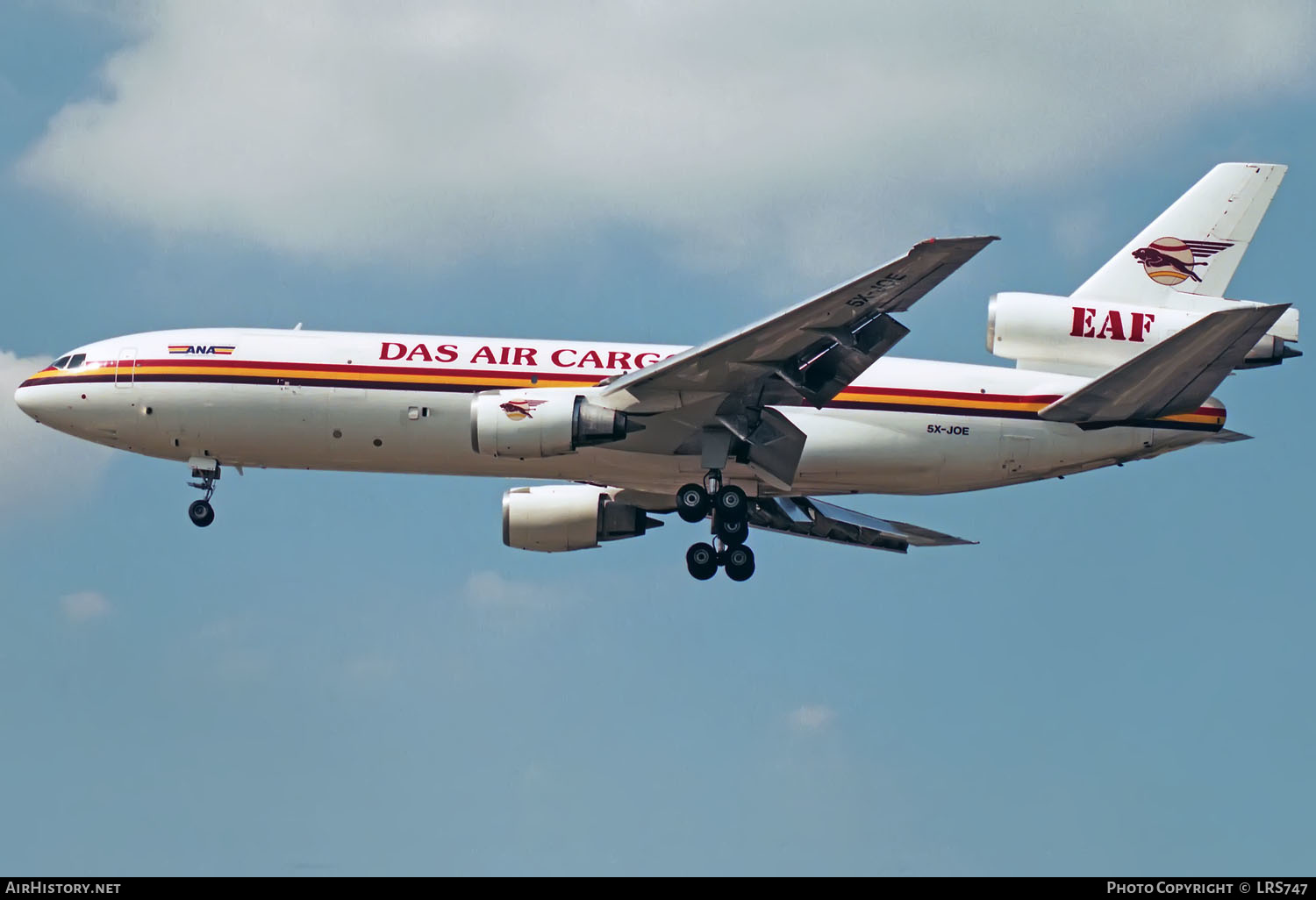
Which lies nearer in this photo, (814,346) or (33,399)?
(814,346)

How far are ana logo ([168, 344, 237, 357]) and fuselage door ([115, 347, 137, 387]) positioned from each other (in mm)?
887

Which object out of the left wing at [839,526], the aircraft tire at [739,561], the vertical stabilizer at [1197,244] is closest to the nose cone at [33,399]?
the aircraft tire at [739,561]

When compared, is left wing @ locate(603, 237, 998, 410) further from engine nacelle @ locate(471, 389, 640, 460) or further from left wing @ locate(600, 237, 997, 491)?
engine nacelle @ locate(471, 389, 640, 460)

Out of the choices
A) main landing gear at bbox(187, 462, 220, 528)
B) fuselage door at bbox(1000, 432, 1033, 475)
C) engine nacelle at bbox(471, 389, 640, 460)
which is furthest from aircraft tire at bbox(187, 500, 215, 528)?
fuselage door at bbox(1000, 432, 1033, 475)

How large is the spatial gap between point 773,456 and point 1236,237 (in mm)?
11499

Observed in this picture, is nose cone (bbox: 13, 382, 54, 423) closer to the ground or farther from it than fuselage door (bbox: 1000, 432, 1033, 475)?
farther from it

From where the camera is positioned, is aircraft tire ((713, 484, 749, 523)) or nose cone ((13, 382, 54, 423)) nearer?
aircraft tire ((713, 484, 749, 523))

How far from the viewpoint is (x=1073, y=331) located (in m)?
37.0

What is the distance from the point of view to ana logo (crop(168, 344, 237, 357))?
37750mm

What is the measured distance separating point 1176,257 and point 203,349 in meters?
21.4

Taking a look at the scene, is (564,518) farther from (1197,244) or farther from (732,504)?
(1197,244)

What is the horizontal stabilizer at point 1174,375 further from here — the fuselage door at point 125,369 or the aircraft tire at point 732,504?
the fuselage door at point 125,369

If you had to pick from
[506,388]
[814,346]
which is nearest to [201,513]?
[506,388]

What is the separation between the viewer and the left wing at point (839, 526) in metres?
43.0
